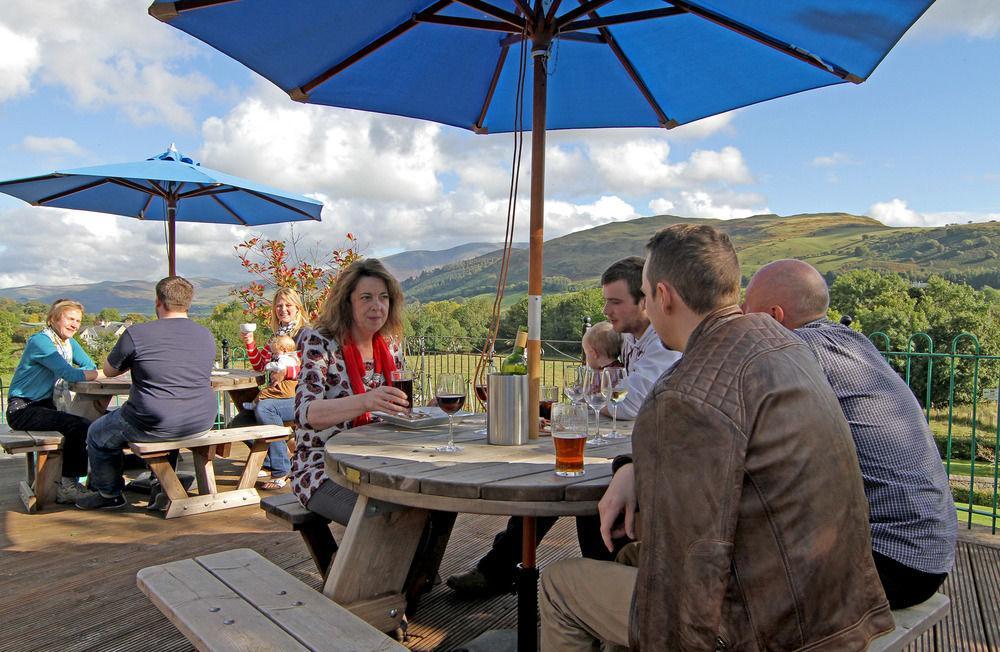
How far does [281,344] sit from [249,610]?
372 centimetres

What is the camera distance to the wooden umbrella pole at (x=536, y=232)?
2.08m

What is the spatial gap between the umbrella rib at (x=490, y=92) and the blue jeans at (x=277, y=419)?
263 centimetres

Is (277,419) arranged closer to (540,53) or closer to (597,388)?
(597,388)

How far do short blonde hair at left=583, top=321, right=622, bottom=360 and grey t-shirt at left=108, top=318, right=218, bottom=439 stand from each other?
2559 millimetres

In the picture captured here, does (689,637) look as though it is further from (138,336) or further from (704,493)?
(138,336)

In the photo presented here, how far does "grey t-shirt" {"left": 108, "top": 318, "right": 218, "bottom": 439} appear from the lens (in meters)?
3.96

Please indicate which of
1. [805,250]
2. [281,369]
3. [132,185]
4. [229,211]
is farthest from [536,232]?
[805,250]

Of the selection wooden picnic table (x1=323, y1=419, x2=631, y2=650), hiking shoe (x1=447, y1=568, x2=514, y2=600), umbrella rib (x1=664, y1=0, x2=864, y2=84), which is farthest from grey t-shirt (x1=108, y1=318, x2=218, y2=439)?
umbrella rib (x1=664, y1=0, x2=864, y2=84)

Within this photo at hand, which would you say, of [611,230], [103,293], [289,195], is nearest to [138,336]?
[289,195]

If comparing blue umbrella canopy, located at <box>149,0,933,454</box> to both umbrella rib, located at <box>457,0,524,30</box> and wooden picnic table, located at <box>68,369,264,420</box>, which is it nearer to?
umbrella rib, located at <box>457,0,524,30</box>

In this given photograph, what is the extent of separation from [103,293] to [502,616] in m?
143

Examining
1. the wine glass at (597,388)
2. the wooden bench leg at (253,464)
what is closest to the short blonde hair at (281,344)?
the wooden bench leg at (253,464)

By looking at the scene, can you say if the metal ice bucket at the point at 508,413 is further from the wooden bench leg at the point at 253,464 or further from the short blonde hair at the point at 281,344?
the short blonde hair at the point at 281,344

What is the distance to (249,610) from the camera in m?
1.76
